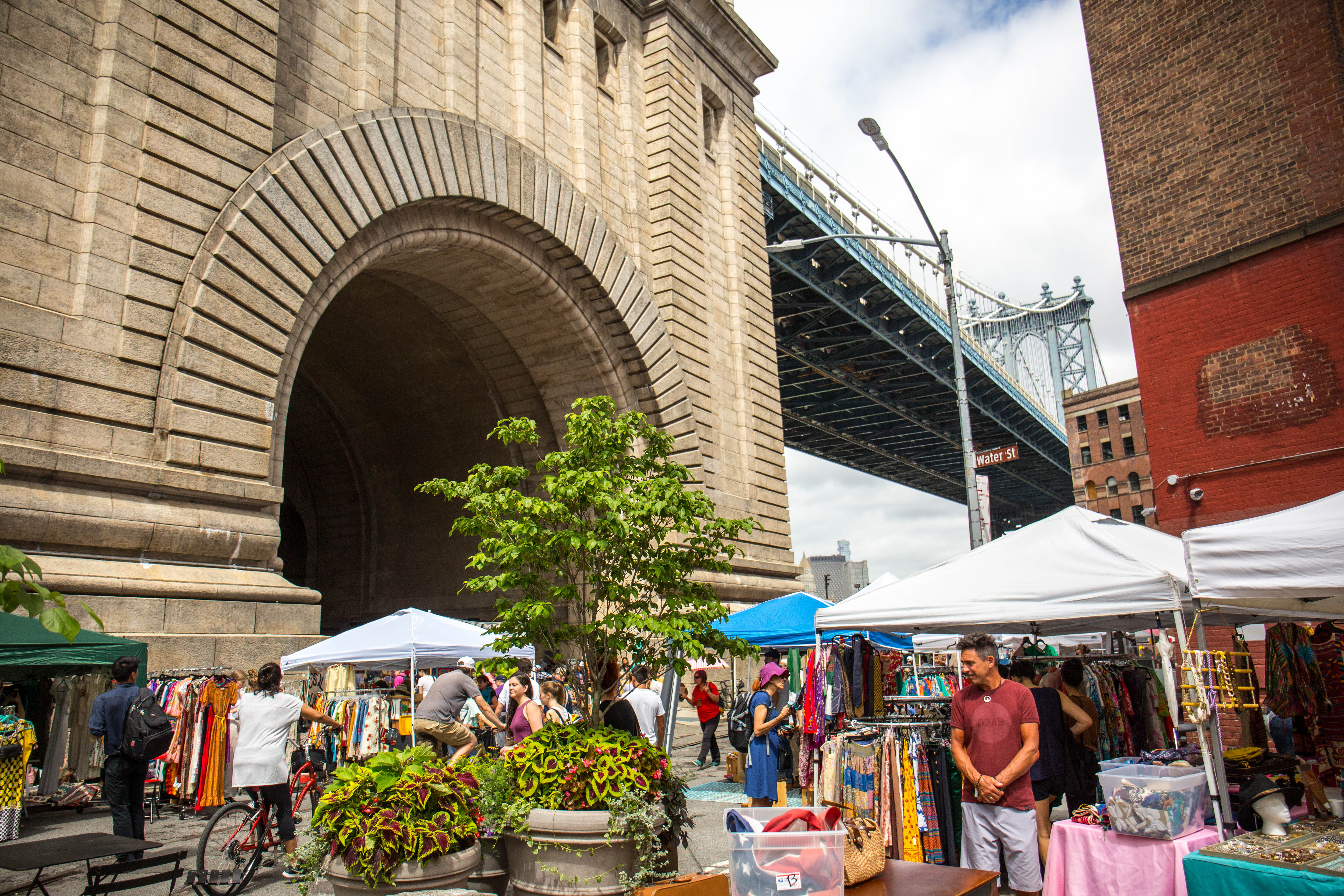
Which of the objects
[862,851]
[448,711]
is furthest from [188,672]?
[862,851]

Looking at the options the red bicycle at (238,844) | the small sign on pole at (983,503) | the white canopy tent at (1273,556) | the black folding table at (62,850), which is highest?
the small sign on pole at (983,503)

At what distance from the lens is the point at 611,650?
20.7 feet

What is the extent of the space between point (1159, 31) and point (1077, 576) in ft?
46.8

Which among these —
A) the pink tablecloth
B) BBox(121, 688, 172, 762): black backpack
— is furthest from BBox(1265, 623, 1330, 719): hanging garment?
BBox(121, 688, 172, 762): black backpack

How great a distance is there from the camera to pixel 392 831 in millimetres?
4402

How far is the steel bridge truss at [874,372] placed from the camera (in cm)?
3375

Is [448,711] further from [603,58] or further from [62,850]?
[603,58]

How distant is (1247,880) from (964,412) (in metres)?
13.0

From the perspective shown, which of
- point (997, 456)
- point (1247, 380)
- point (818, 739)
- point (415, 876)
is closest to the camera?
point (415, 876)

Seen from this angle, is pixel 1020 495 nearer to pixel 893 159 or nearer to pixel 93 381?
pixel 893 159

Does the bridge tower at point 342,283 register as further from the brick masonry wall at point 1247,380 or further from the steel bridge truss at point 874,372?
the steel bridge truss at point 874,372

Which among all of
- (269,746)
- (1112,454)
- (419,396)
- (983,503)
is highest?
(1112,454)

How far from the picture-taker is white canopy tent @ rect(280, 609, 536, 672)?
1152cm

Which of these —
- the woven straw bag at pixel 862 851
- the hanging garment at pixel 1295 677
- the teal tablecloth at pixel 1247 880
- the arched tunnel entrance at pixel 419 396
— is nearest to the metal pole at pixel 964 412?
the arched tunnel entrance at pixel 419 396
